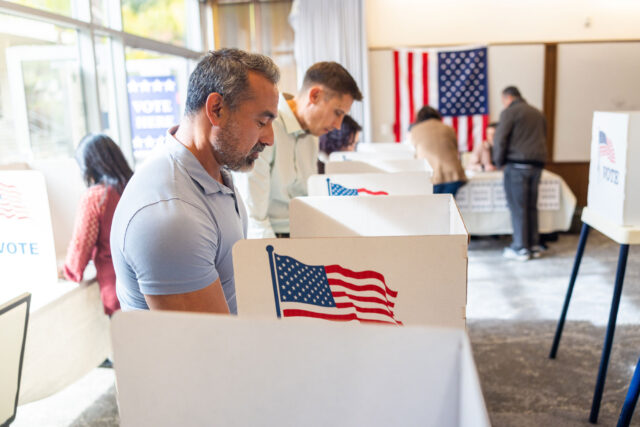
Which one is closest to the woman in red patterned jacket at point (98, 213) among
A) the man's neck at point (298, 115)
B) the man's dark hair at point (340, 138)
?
the man's neck at point (298, 115)

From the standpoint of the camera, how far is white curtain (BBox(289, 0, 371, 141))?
590 centimetres

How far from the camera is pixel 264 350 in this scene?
0.56 meters

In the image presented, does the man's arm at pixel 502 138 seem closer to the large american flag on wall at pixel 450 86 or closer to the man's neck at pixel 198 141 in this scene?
the large american flag on wall at pixel 450 86

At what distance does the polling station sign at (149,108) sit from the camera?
13.9ft

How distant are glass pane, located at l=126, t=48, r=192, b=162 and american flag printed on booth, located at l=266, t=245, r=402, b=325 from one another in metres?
3.16

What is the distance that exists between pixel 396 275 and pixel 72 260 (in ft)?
5.27

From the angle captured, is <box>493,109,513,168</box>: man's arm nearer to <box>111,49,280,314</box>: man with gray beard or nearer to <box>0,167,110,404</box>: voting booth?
<box>0,167,110,404</box>: voting booth

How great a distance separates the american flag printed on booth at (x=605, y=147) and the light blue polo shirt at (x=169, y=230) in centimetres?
164

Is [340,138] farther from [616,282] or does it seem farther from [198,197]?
[198,197]

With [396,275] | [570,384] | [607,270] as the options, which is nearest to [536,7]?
[607,270]

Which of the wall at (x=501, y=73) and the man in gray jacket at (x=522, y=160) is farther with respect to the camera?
the wall at (x=501, y=73)

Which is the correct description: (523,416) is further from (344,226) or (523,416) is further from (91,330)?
(91,330)

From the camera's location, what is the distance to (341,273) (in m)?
1.13

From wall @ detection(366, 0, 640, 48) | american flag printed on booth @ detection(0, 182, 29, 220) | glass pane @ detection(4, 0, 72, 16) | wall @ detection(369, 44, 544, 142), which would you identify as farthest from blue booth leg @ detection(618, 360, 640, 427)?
wall @ detection(366, 0, 640, 48)
